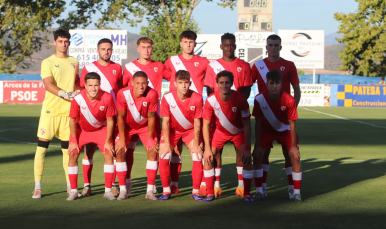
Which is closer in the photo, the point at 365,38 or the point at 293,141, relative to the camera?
the point at 293,141

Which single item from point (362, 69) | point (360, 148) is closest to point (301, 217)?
point (360, 148)

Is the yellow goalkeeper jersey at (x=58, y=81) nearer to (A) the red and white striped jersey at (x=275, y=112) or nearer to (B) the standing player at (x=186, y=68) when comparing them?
(B) the standing player at (x=186, y=68)

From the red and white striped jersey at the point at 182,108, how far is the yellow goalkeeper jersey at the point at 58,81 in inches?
57.5

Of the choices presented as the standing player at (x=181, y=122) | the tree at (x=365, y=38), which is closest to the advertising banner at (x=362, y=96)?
the tree at (x=365, y=38)

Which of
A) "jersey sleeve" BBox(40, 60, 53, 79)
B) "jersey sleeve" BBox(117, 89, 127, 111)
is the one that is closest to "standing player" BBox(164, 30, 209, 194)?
"jersey sleeve" BBox(117, 89, 127, 111)

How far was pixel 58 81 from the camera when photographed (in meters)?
7.07

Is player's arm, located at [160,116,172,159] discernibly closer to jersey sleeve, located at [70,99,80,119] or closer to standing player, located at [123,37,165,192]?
standing player, located at [123,37,165,192]

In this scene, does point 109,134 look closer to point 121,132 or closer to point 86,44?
point 121,132

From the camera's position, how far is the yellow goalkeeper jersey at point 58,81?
Answer: 23.1 feet

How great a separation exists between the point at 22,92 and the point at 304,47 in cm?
2128

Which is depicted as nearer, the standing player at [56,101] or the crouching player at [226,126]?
the crouching player at [226,126]

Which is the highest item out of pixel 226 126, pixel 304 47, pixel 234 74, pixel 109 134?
pixel 304 47

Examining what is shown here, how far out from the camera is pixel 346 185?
7781 mm

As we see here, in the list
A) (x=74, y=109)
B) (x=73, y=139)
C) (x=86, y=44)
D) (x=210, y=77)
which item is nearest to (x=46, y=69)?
(x=74, y=109)
